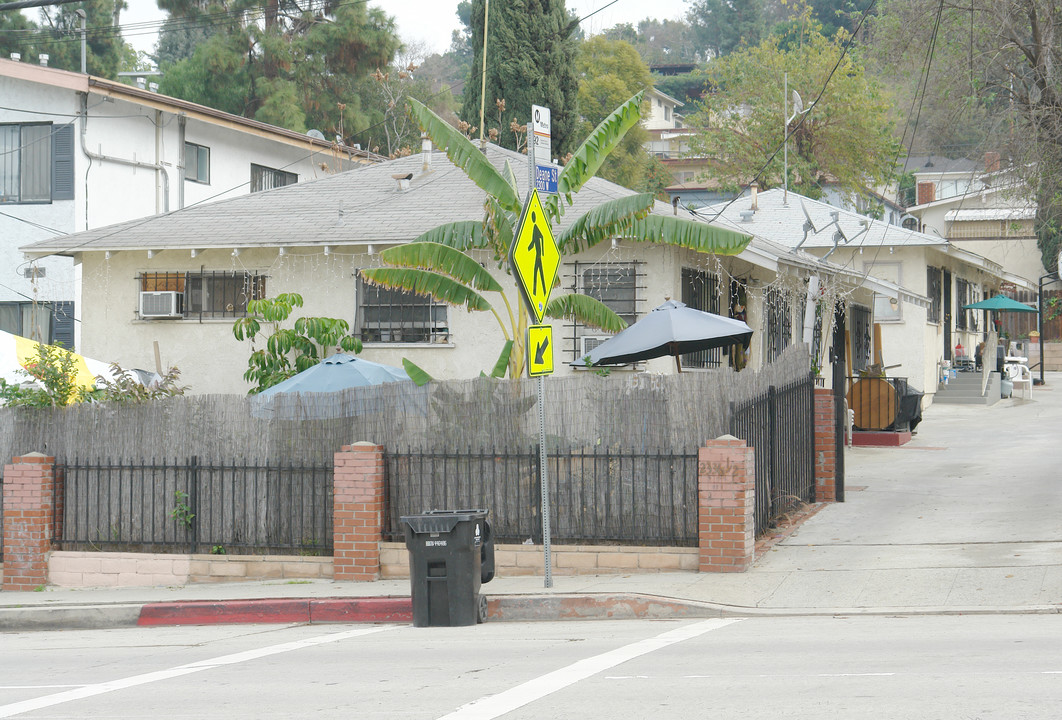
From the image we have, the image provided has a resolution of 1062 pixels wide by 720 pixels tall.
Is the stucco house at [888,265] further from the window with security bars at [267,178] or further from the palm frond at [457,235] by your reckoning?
the palm frond at [457,235]

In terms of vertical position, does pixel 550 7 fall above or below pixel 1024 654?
above

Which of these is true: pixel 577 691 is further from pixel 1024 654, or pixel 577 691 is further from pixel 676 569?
pixel 676 569

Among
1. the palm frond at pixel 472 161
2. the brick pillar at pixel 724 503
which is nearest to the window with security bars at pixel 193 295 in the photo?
the palm frond at pixel 472 161

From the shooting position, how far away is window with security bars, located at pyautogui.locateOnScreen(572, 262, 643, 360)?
17.8 m

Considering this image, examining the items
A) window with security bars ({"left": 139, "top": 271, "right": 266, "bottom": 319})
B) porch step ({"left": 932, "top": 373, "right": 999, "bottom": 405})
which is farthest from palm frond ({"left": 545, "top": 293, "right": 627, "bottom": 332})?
porch step ({"left": 932, "top": 373, "right": 999, "bottom": 405})

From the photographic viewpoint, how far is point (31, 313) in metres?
25.6

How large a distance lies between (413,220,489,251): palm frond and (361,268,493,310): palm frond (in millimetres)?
455

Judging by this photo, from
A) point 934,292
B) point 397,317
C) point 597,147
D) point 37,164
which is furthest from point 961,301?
point 37,164

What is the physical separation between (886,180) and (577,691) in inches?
1858

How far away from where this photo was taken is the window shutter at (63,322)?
25641 mm

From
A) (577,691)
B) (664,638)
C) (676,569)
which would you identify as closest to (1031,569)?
(676,569)

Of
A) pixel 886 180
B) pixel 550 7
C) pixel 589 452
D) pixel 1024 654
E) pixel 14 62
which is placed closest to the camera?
pixel 1024 654

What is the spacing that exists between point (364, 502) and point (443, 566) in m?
2.05

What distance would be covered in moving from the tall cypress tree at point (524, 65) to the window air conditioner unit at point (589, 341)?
1420cm
